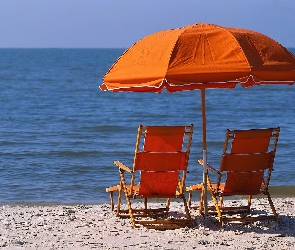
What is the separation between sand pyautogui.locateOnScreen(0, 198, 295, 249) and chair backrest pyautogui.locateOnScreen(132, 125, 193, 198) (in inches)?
16.6

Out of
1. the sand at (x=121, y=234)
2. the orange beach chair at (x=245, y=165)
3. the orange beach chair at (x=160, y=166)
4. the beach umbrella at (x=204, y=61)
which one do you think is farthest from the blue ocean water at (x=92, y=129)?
the beach umbrella at (x=204, y=61)

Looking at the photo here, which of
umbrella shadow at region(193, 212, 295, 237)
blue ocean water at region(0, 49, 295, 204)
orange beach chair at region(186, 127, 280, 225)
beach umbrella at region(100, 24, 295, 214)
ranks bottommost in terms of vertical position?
blue ocean water at region(0, 49, 295, 204)

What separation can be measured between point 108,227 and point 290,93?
32.1 m

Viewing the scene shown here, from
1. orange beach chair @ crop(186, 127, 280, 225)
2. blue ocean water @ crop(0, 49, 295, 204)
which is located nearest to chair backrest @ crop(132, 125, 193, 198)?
orange beach chair @ crop(186, 127, 280, 225)

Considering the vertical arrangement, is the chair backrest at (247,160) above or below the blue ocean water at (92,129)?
above

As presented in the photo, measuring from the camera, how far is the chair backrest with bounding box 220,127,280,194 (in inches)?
282

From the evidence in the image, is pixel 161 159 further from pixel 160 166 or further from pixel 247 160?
pixel 247 160

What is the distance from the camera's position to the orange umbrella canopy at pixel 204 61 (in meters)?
6.55

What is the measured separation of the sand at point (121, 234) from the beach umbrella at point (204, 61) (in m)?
1.39

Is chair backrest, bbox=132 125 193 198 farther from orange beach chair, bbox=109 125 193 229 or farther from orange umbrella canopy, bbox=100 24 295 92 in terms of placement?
orange umbrella canopy, bbox=100 24 295 92

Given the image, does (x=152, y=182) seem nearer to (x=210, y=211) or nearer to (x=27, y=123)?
(x=210, y=211)

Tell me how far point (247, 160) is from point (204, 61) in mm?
1181

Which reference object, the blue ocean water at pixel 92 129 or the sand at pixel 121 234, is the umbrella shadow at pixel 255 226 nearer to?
the sand at pixel 121 234

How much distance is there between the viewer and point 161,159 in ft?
23.7
